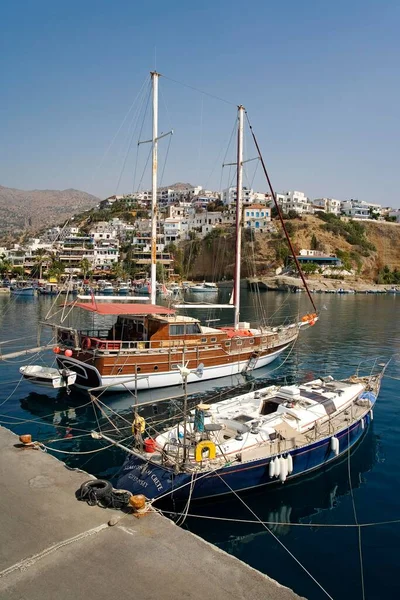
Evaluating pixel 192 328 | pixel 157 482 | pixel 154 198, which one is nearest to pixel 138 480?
pixel 157 482

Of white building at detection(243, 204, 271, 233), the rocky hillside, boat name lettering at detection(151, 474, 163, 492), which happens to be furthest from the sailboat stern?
white building at detection(243, 204, 271, 233)

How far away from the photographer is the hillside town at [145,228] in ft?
393

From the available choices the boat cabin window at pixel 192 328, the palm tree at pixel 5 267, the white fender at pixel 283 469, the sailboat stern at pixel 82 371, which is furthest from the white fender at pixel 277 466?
the palm tree at pixel 5 267

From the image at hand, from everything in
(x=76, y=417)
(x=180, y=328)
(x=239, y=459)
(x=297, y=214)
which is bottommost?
(x=76, y=417)

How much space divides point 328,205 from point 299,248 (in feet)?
175

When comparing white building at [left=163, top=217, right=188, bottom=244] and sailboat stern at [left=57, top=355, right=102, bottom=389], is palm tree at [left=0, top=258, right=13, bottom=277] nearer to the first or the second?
white building at [left=163, top=217, right=188, bottom=244]

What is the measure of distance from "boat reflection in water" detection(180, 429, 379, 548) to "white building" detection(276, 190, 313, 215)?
143 meters

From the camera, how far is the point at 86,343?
24.9 m

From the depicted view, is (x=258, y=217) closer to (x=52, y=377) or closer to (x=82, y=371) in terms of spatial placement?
(x=82, y=371)

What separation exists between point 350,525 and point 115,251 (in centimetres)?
12716

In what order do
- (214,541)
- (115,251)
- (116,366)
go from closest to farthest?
(214,541)
(116,366)
(115,251)

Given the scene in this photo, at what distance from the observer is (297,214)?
463 ft

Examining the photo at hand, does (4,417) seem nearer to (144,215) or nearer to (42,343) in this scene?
(42,343)

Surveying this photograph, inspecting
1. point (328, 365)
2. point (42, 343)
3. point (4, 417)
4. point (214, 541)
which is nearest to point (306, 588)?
point (214, 541)
